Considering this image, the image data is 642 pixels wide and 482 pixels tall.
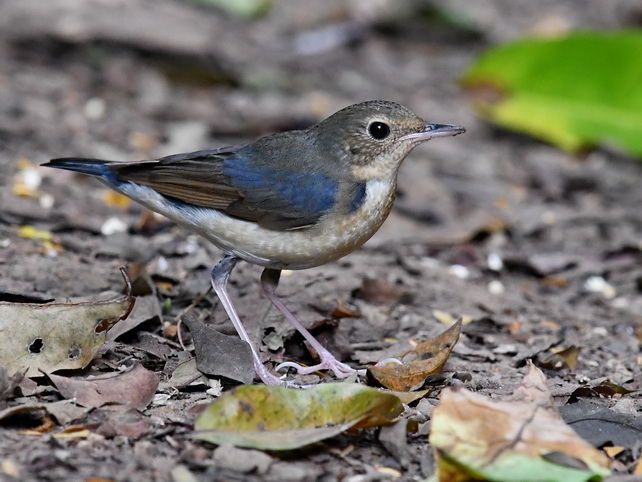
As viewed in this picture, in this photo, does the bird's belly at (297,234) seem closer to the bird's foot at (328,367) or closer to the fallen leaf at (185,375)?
the bird's foot at (328,367)

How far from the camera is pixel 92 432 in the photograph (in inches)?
182

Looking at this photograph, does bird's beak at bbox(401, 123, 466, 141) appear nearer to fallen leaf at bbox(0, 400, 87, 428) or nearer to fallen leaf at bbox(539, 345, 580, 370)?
fallen leaf at bbox(539, 345, 580, 370)

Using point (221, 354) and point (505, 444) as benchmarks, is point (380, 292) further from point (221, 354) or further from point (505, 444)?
point (505, 444)

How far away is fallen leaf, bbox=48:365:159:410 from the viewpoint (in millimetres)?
4965

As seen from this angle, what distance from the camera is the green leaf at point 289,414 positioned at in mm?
4477

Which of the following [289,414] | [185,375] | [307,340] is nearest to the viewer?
[289,414]

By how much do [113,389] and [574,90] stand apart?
7.91 meters

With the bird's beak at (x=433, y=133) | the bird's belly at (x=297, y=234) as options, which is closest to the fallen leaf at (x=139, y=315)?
the bird's belly at (x=297, y=234)

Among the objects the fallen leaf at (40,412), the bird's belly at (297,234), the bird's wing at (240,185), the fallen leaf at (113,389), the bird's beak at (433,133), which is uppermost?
the bird's beak at (433,133)

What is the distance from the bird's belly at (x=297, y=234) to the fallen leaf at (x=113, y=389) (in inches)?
45.3

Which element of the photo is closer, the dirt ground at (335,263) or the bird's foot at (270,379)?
the dirt ground at (335,263)

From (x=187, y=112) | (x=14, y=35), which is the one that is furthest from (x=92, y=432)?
(x=14, y=35)

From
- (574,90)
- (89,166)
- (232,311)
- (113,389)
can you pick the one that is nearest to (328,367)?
(232,311)

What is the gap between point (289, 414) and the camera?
4648 millimetres
